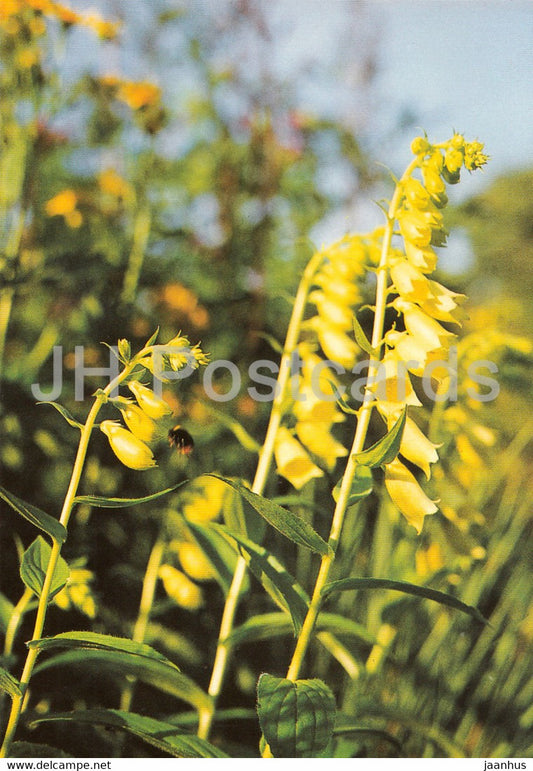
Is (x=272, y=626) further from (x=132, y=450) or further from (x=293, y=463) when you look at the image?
(x=132, y=450)

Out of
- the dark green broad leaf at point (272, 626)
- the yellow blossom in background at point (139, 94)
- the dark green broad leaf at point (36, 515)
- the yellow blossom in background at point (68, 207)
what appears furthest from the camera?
the yellow blossom in background at point (68, 207)

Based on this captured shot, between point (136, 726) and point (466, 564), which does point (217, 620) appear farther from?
point (136, 726)

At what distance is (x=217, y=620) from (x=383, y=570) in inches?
11.2

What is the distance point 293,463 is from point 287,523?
20 cm

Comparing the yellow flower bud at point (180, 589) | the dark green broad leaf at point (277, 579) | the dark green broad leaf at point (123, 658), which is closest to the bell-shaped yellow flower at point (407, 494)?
the dark green broad leaf at point (277, 579)

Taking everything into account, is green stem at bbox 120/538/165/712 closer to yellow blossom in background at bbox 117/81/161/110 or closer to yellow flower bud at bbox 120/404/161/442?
yellow flower bud at bbox 120/404/161/442

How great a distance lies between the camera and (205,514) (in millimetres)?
799

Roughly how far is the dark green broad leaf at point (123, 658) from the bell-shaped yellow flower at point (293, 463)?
201 mm

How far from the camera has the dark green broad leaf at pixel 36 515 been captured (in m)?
0.45

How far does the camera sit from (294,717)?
1.62 feet

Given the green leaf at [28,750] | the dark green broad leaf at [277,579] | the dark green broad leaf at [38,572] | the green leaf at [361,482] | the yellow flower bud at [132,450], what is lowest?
the green leaf at [28,750]

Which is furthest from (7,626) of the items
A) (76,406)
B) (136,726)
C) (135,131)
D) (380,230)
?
(135,131)

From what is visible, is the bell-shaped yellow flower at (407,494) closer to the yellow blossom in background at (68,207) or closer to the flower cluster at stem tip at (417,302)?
the flower cluster at stem tip at (417,302)

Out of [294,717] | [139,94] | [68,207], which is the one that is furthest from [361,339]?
[68,207]
